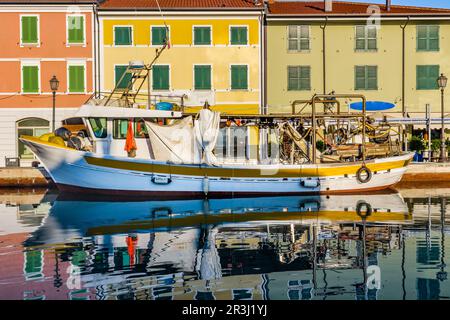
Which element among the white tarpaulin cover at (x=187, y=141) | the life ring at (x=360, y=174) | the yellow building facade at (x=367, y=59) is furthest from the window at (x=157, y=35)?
the life ring at (x=360, y=174)

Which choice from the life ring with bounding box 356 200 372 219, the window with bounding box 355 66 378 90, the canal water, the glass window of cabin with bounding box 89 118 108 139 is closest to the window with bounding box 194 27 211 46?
the window with bounding box 355 66 378 90

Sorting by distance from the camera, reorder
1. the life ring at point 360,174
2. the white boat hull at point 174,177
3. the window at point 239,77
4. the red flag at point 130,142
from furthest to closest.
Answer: the window at point 239,77 → the life ring at point 360,174 → the red flag at point 130,142 → the white boat hull at point 174,177

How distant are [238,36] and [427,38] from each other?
10441 mm

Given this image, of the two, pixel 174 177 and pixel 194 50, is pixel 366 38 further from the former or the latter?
pixel 174 177

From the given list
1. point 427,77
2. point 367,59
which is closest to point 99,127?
point 367,59

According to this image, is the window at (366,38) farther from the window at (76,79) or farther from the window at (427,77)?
the window at (76,79)

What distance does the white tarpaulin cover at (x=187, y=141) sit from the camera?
26453mm

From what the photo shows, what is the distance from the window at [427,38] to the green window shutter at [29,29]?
20.7 m

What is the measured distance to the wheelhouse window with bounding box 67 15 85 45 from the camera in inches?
1491

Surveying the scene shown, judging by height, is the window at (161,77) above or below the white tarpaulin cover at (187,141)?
above

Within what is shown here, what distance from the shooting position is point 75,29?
37.9 m

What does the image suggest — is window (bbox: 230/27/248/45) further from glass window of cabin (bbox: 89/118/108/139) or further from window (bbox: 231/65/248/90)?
glass window of cabin (bbox: 89/118/108/139)

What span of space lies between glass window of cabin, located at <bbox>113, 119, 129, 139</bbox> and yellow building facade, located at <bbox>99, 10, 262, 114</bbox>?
1114 centimetres

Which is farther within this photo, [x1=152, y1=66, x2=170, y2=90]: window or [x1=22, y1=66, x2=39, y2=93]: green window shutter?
[x1=152, y1=66, x2=170, y2=90]: window
